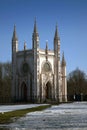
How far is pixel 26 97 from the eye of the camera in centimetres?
8888

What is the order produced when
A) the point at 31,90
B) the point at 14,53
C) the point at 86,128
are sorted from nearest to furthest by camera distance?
the point at 86,128
the point at 31,90
the point at 14,53

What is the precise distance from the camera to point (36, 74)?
8731cm

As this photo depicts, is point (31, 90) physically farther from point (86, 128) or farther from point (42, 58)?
point (86, 128)

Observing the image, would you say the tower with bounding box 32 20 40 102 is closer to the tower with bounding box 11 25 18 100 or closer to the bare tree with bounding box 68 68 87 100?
the tower with bounding box 11 25 18 100

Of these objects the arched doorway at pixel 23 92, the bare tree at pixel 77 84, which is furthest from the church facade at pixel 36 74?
the bare tree at pixel 77 84

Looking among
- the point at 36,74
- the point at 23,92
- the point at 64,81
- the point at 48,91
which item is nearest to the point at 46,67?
the point at 36,74

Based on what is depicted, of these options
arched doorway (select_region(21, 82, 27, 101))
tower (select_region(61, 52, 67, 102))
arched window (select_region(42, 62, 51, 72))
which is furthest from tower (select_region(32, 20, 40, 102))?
tower (select_region(61, 52, 67, 102))

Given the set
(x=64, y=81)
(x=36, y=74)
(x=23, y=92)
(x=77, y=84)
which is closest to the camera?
(x=36, y=74)

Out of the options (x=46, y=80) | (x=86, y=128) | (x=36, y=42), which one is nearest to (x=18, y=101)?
(x=46, y=80)

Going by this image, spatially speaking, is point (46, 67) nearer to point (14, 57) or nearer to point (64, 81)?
point (64, 81)

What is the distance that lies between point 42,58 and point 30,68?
353 centimetres

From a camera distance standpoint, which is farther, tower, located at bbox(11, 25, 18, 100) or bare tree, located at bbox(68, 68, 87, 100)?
bare tree, located at bbox(68, 68, 87, 100)

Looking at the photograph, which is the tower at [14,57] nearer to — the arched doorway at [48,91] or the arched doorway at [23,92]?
the arched doorway at [23,92]

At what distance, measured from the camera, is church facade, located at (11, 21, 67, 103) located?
8719 cm
